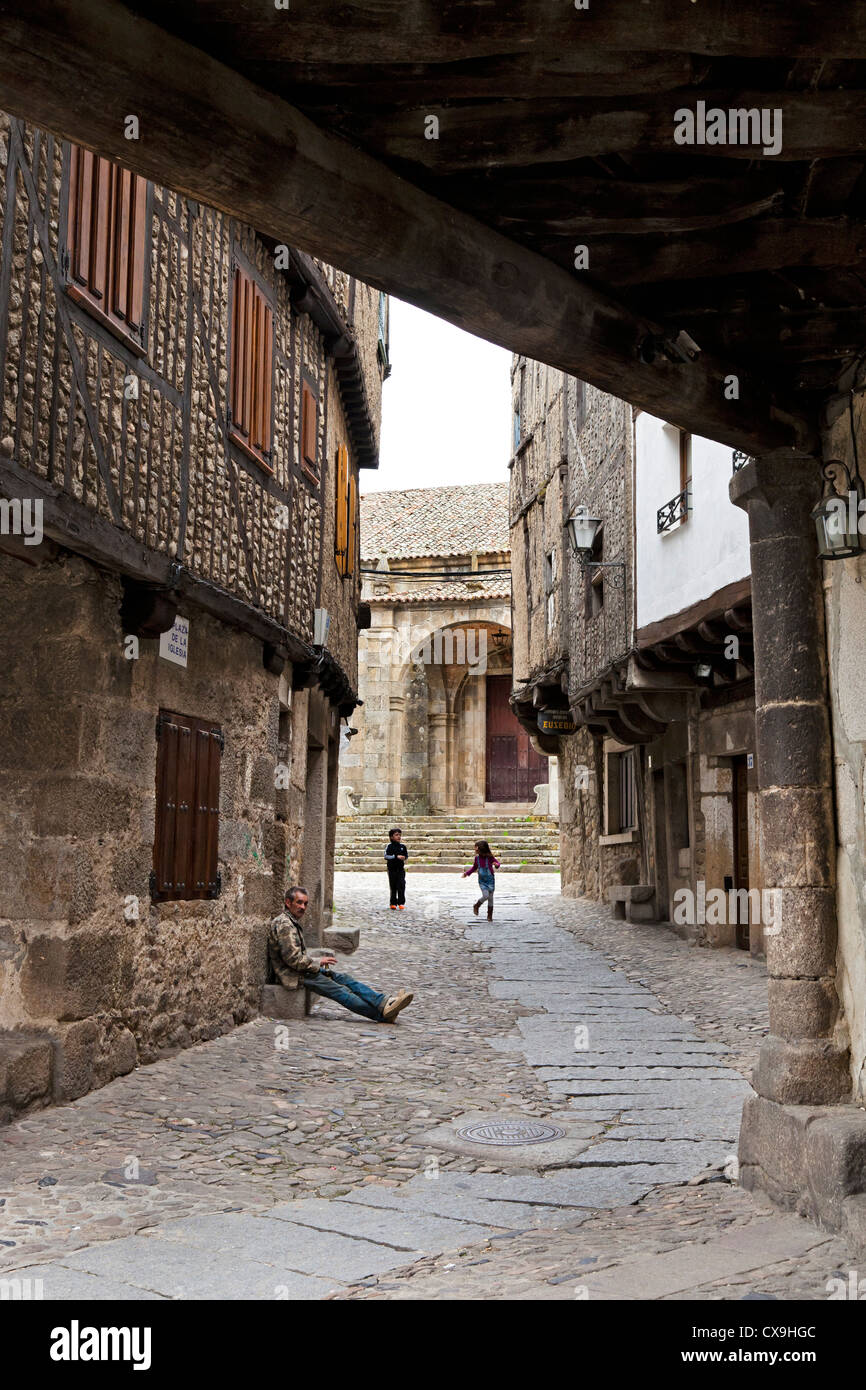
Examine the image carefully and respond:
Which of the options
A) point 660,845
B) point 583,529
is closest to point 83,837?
point 583,529

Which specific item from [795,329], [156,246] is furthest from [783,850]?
[156,246]

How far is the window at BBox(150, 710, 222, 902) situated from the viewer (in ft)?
22.3

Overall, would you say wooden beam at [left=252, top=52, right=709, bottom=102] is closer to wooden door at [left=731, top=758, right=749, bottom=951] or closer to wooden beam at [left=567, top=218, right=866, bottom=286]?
wooden beam at [left=567, top=218, right=866, bottom=286]

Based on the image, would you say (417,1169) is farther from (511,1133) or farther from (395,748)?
(395,748)

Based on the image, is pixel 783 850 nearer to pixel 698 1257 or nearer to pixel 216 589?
pixel 698 1257

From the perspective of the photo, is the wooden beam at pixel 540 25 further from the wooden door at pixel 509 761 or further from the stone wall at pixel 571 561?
the wooden door at pixel 509 761

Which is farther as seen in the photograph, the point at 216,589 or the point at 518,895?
the point at 518,895

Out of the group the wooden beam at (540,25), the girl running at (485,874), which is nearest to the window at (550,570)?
the girl running at (485,874)

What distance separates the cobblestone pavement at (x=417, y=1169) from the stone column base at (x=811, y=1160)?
0.09m

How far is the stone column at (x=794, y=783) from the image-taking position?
4.23m

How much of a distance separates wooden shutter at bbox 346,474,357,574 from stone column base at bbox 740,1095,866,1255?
8901 millimetres

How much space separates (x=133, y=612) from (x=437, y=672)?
1107 inches
